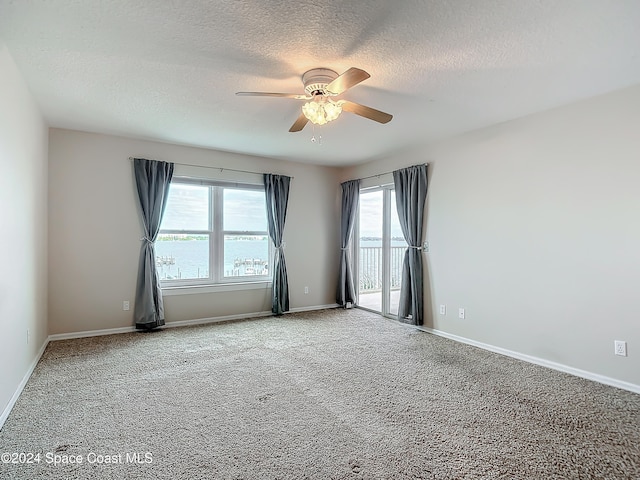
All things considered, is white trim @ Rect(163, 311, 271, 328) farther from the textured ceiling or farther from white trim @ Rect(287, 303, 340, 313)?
the textured ceiling

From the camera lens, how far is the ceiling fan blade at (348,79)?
2.02m

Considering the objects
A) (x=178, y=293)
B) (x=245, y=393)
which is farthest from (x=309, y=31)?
(x=178, y=293)

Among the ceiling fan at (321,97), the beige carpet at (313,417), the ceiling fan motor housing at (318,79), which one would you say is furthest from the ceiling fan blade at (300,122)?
the beige carpet at (313,417)

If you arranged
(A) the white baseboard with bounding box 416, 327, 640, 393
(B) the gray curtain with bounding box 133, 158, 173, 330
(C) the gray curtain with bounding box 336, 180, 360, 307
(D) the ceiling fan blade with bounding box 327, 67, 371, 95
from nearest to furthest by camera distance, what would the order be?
(D) the ceiling fan blade with bounding box 327, 67, 371, 95 < (A) the white baseboard with bounding box 416, 327, 640, 393 < (B) the gray curtain with bounding box 133, 158, 173, 330 < (C) the gray curtain with bounding box 336, 180, 360, 307

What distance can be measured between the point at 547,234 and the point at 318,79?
8.44 ft

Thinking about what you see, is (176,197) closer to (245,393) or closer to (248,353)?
(248,353)

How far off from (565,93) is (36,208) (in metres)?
4.90

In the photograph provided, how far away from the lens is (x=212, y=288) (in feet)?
15.8

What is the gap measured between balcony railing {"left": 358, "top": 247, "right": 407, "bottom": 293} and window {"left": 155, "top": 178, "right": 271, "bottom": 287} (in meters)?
1.64

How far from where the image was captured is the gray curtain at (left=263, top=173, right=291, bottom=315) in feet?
17.0

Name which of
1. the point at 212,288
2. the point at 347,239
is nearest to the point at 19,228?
the point at 212,288

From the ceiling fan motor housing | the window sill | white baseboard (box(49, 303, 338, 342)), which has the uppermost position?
the ceiling fan motor housing

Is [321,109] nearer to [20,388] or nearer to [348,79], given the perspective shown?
[348,79]

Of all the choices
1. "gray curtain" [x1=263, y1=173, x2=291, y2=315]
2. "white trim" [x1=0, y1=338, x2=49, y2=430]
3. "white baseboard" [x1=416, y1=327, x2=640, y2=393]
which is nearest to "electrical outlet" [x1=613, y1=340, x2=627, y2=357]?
"white baseboard" [x1=416, y1=327, x2=640, y2=393]
